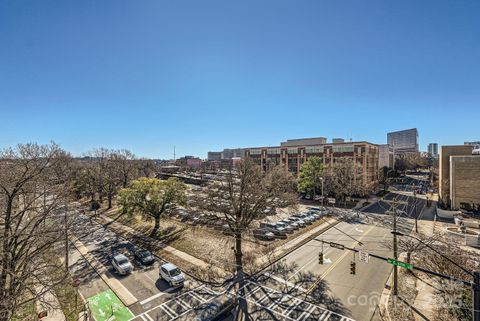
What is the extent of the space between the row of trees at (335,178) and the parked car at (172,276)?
106 ft

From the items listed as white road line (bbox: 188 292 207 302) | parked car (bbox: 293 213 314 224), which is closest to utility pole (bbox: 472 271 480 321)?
white road line (bbox: 188 292 207 302)

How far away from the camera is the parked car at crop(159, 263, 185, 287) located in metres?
18.9

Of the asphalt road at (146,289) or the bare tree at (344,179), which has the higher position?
the bare tree at (344,179)

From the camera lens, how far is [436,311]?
15164 millimetres

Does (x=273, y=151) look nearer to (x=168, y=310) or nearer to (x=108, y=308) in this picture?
(x=168, y=310)

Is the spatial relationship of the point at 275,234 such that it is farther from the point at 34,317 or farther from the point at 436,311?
the point at 34,317

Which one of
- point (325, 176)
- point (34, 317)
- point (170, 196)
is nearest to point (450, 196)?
point (325, 176)

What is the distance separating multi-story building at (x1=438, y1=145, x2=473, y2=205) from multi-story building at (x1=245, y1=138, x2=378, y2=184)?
44.8 ft

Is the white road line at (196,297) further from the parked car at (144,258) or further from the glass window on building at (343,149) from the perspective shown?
A: the glass window on building at (343,149)

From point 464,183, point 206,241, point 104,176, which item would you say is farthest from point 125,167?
point 464,183

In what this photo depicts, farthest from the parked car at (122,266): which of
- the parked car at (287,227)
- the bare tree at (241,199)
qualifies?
the parked car at (287,227)

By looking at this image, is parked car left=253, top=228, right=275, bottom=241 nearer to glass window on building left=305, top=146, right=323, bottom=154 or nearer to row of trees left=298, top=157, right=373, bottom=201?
row of trees left=298, top=157, right=373, bottom=201

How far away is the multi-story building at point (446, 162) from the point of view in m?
44.9

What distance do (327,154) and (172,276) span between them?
51.7 m
